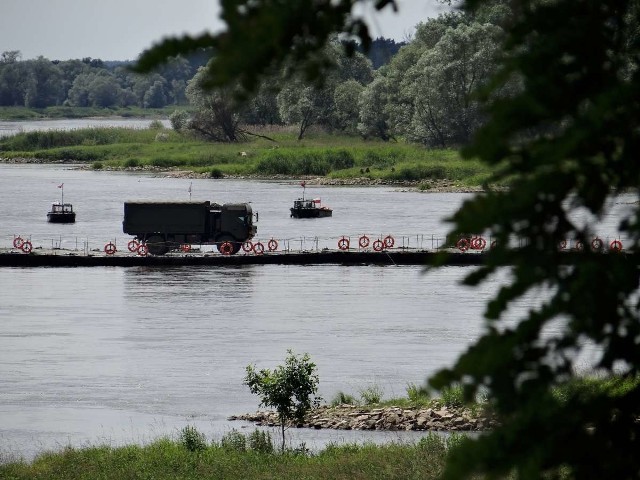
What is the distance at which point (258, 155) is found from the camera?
16275 centimetres

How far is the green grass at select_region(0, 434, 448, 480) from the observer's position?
27703 millimetres

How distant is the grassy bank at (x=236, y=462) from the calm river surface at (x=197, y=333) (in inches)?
175

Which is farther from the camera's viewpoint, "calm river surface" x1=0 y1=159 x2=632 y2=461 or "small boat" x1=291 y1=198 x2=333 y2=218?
"small boat" x1=291 y1=198 x2=333 y2=218

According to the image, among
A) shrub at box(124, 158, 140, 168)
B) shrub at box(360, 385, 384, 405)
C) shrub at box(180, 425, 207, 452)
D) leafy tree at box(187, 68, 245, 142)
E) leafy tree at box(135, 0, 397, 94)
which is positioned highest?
leafy tree at box(187, 68, 245, 142)

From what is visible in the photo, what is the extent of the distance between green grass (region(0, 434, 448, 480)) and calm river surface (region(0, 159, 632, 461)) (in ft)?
15.0

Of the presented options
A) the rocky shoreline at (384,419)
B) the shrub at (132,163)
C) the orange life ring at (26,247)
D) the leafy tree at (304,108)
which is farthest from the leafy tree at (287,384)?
the shrub at (132,163)

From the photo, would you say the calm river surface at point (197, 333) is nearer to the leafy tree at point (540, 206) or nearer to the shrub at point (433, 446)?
the shrub at point (433, 446)

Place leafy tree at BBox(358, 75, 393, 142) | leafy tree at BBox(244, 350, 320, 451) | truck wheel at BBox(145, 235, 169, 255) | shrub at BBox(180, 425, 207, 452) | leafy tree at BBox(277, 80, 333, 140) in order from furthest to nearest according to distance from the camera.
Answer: leafy tree at BBox(277, 80, 333, 140) → leafy tree at BBox(358, 75, 393, 142) → truck wheel at BBox(145, 235, 169, 255) → leafy tree at BBox(244, 350, 320, 451) → shrub at BBox(180, 425, 207, 452)

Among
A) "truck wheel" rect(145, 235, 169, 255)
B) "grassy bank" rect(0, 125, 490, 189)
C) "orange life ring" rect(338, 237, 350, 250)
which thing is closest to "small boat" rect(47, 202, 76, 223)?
"truck wheel" rect(145, 235, 169, 255)

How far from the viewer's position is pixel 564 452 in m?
5.39

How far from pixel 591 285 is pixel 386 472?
22.3m

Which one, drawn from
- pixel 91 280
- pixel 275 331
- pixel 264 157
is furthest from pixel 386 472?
pixel 264 157

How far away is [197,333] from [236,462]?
29.8 metres

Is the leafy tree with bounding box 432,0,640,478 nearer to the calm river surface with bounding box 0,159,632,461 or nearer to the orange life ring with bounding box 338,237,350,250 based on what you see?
the calm river surface with bounding box 0,159,632,461
